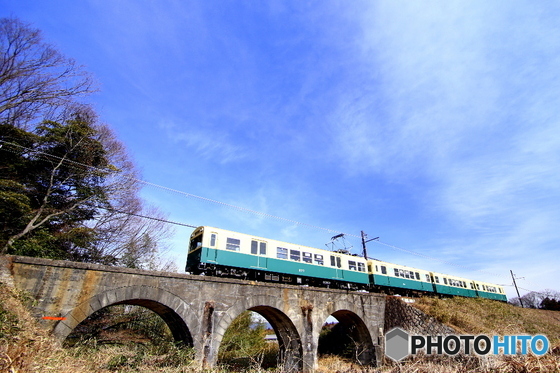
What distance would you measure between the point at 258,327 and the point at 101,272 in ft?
40.9

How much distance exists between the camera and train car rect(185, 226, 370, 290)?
42.8ft

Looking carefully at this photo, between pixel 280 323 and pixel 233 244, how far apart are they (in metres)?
4.71

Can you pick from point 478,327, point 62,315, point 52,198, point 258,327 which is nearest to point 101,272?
point 62,315

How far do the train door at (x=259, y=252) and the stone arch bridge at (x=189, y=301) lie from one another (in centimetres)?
150

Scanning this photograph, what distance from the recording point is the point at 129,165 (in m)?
16.6

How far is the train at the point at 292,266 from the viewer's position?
1316 cm

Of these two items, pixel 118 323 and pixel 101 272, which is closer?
pixel 101 272

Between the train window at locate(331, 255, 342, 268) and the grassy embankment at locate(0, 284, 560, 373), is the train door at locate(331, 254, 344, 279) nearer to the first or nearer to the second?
the train window at locate(331, 255, 342, 268)

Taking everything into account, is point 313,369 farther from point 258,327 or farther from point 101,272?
point 101,272

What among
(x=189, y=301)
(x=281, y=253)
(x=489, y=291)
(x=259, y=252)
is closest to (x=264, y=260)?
(x=259, y=252)

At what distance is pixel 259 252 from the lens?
1446 centimetres

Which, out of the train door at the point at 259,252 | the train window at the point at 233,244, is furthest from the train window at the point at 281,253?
the train window at the point at 233,244

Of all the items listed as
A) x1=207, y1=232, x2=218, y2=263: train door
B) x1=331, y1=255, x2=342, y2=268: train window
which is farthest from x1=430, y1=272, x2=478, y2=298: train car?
x1=207, y1=232, x2=218, y2=263: train door

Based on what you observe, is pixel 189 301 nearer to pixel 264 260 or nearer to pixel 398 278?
pixel 264 260
